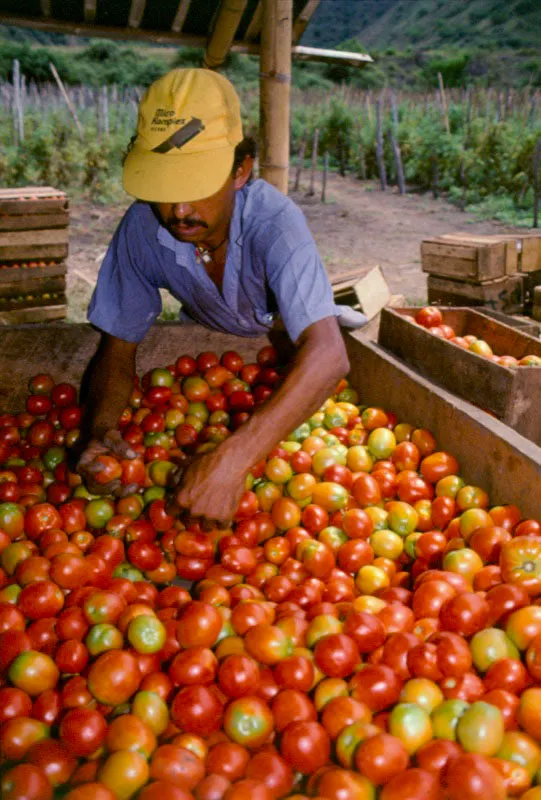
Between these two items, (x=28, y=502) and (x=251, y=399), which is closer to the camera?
(x=28, y=502)

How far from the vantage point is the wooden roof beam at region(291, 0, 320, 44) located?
5.45 m

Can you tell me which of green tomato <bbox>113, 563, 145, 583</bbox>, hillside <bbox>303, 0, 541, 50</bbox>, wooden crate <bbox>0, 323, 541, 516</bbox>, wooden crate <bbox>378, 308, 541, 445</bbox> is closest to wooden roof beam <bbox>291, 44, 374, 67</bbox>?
wooden crate <bbox>378, 308, 541, 445</bbox>

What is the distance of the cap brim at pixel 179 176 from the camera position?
7.61 feet

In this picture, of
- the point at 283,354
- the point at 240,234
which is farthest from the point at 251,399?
the point at 240,234

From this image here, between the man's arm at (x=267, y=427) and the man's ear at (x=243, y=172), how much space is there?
733 millimetres

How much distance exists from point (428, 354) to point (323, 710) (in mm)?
2284

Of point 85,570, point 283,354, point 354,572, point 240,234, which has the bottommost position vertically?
point 354,572

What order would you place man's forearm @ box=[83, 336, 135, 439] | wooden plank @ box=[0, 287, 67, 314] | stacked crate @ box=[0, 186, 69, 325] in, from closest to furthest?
man's forearm @ box=[83, 336, 135, 439] → stacked crate @ box=[0, 186, 69, 325] → wooden plank @ box=[0, 287, 67, 314]

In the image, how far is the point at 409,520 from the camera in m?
2.85

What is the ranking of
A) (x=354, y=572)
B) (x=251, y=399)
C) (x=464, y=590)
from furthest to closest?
(x=251, y=399) < (x=354, y=572) < (x=464, y=590)

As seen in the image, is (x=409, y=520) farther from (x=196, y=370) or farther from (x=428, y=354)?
(x=196, y=370)

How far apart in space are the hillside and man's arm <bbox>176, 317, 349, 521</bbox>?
2462 inches

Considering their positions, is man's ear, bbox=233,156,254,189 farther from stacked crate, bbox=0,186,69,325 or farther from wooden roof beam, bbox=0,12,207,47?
stacked crate, bbox=0,186,69,325

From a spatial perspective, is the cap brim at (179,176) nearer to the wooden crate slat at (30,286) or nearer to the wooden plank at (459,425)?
the wooden plank at (459,425)
